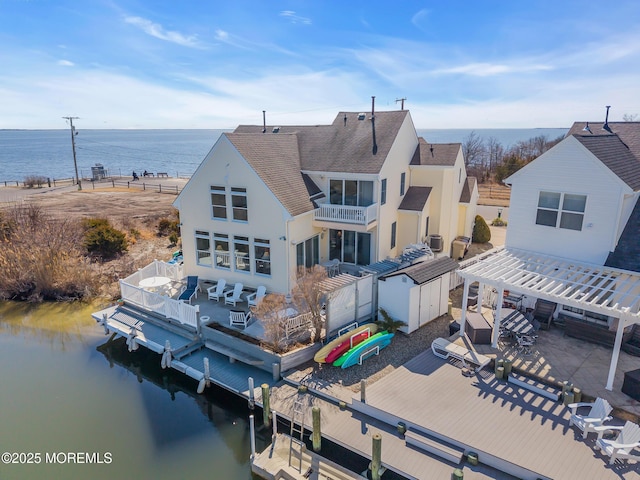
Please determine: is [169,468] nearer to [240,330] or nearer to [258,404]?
[258,404]

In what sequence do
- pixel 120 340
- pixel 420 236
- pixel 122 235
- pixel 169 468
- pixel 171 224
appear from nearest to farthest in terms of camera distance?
pixel 169 468, pixel 120 340, pixel 420 236, pixel 122 235, pixel 171 224

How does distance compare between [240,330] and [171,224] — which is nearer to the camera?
[240,330]

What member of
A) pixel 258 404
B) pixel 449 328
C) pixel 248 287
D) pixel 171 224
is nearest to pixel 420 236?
pixel 449 328

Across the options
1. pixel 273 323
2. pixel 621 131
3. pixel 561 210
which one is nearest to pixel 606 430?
pixel 561 210

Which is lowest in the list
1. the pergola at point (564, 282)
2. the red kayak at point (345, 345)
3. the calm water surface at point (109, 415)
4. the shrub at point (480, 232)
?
the calm water surface at point (109, 415)

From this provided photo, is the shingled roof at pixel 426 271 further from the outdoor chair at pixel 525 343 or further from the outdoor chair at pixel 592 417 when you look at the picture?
the outdoor chair at pixel 592 417

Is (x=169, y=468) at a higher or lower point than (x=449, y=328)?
lower

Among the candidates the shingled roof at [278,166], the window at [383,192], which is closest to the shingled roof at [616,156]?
the window at [383,192]

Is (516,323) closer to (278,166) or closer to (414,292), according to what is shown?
(414,292)
